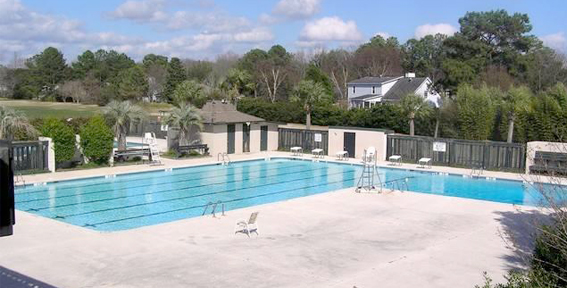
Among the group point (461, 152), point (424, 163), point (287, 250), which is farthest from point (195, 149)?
point (287, 250)

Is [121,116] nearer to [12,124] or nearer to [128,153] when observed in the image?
[128,153]

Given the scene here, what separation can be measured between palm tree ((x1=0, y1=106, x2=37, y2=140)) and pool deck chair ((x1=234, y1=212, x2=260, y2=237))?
13.4 m

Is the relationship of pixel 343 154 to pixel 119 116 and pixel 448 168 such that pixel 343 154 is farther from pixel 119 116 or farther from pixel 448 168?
pixel 119 116

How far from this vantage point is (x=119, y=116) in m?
27.8

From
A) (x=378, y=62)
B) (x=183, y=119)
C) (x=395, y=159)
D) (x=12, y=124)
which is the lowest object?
(x=395, y=159)

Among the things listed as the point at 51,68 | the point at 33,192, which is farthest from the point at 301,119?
the point at 51,68

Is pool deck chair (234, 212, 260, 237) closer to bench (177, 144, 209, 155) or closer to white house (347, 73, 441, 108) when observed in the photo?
bench (177, 144, 209, 155)

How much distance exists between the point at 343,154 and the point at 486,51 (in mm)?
31125

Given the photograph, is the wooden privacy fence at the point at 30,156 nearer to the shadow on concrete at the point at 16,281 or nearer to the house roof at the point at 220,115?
A: the house roof at the point at 220,115

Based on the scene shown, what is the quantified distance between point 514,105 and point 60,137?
868 inches

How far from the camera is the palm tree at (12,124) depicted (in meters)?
23.8

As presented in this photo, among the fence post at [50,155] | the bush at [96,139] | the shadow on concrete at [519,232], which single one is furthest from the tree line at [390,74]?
the fence post at [50,155]

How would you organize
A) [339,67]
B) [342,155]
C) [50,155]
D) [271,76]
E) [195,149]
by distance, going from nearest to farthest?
[50,155], [195,149], [342,155], [271,76], [339,67]

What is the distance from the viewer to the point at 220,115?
31953 mm
